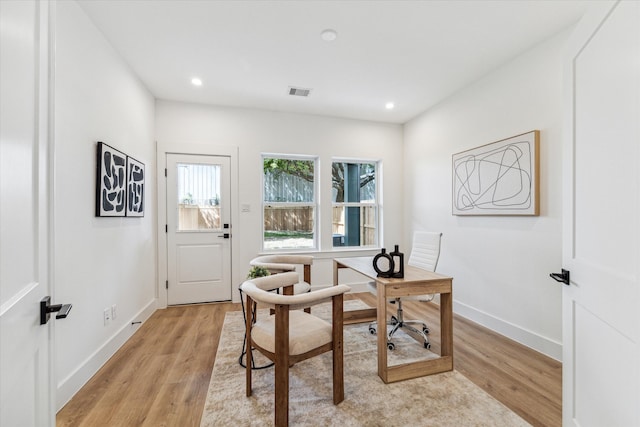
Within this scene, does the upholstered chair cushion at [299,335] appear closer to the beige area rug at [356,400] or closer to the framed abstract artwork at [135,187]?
the beige area rug at [356,400]

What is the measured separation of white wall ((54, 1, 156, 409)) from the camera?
183cm

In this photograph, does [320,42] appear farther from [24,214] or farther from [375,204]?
[375,204]

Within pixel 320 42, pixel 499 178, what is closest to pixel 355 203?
pixel 499 178

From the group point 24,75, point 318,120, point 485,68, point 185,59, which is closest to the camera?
point 24,75

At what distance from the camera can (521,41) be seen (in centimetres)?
248

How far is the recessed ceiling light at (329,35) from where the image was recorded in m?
2.32

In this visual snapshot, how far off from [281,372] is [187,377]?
1019 millimetres

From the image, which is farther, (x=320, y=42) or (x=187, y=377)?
(x=320, y=42)

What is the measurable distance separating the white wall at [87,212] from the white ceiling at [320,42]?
12.7 inches

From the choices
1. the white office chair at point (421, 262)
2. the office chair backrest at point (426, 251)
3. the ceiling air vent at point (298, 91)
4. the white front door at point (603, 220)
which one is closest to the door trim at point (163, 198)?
the ceiling air vent at point (298, 91)

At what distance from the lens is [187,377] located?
82.7 inches

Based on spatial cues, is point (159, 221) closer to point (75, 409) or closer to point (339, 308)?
point (75, 409)

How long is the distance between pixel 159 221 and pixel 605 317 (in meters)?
4.12

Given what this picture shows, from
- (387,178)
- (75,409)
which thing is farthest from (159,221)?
(387,178)
